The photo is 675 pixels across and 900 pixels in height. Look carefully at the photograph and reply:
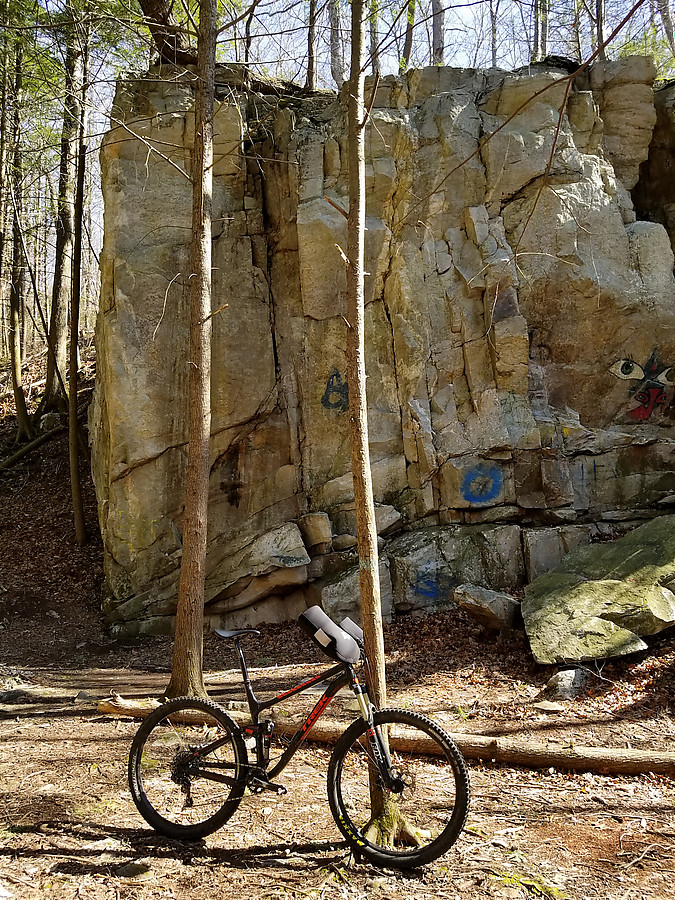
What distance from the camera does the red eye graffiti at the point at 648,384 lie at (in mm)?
12102

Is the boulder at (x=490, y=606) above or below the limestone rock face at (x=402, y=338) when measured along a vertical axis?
below

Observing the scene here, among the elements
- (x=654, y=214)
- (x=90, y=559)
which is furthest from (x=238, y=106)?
(x=90, y=559)

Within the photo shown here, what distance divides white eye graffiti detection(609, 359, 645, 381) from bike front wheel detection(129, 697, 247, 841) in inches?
420

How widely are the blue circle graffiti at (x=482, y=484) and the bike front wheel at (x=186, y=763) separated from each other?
812cm

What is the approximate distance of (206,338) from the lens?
752 centimetres

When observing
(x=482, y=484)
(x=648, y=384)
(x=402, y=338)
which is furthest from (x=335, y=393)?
(x=648, y=384)

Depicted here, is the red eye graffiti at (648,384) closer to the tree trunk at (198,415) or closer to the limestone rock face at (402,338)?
the limestone rock face at (402,338)

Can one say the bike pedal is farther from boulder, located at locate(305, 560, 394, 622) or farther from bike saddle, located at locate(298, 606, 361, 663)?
boulder, located at locate(305, 560, 394, 622)

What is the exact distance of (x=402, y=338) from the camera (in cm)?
1248

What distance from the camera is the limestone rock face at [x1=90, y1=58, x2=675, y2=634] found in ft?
38.7

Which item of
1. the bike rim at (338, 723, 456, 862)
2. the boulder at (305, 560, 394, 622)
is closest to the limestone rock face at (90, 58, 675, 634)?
the boulder at (305, 560, 394, 622)

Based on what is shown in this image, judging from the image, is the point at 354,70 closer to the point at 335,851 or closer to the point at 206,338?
the point at 206,338

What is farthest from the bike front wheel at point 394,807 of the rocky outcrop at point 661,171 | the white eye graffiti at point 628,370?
the rocky outcrop at point 661,171

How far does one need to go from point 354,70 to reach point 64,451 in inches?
587
